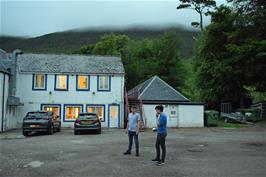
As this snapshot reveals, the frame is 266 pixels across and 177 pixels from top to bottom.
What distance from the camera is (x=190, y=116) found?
30.9 m

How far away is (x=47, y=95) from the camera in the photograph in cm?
3123

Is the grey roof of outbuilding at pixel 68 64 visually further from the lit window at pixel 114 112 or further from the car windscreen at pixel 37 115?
the car windscreen at pixel 37 115

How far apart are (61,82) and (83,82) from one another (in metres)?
2.00

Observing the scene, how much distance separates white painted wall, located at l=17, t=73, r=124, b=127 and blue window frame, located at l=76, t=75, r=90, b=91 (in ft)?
0.90

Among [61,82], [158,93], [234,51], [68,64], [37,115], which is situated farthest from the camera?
[158,93]

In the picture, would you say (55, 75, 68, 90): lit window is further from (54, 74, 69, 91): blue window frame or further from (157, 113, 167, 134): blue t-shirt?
(157, 113, 167, 134): blue t-shirt

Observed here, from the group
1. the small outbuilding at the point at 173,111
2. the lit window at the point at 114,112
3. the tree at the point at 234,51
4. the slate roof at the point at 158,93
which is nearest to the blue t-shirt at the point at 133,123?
the tree at the point at 234,51

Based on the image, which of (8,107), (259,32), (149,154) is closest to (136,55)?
(8,107)

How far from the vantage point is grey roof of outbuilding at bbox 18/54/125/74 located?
31.8m

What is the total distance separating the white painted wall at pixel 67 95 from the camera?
3109cm

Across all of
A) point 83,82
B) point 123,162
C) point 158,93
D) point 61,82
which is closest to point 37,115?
point 61,82

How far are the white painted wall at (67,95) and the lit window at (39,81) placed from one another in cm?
35

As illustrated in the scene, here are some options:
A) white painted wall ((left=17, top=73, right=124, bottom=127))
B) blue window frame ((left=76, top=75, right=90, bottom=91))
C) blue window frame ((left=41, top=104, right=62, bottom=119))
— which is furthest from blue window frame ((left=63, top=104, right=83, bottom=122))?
blue window frame ((left=76, top=75, right=90, bottom=91))

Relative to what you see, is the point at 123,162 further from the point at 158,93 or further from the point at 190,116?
the point at 158,93
